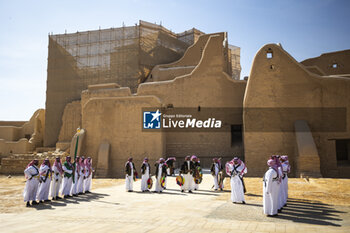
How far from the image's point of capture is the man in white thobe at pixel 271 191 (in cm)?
709

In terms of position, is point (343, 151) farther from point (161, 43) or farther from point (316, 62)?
point (161, 43)

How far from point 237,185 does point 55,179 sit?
642cm

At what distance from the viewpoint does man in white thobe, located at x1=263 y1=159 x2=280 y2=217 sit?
23.2 feet

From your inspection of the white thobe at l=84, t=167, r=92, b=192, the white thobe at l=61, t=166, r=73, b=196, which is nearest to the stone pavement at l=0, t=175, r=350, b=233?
the white thobe at l=61, t=166, r=73, b=196

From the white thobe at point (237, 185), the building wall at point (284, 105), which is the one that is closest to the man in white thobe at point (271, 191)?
the white thobe at point (237, 185)

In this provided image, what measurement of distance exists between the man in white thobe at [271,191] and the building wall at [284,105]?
8338 millimetres

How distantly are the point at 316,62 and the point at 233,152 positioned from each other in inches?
495

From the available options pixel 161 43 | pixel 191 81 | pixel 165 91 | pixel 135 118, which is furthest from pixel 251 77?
pixel 161 43

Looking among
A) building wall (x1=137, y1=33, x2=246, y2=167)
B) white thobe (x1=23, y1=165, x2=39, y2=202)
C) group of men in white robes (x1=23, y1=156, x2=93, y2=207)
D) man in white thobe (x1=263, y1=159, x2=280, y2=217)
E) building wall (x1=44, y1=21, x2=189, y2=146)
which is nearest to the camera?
man in white thobe (x1=263, y1=159, x2=280, y2=217)

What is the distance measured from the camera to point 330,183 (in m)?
11.5

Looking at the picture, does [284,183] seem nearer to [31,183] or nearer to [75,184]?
[75,184]

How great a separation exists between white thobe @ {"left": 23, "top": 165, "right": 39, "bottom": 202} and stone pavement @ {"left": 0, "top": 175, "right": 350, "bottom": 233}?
1.93 feet

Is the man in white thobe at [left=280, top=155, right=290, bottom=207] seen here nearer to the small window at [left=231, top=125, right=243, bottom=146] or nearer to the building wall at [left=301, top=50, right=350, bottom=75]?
the small window at [left=231, top=125, right=243, bottom=146]

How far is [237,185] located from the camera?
29.1 feet
